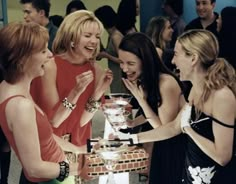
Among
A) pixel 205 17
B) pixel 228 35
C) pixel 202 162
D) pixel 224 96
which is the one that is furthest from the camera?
pixel 205 17

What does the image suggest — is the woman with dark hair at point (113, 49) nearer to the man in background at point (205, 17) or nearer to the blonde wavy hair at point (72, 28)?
the man in background at point (205, 17)

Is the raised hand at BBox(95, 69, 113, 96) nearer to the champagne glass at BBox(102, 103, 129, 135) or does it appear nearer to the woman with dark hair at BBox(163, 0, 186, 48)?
the champagne glass at BBox(102, 103, 129, 135)

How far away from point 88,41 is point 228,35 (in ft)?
5.17

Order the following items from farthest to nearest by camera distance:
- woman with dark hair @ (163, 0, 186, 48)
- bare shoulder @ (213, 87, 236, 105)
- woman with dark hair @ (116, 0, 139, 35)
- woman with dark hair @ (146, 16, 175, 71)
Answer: woman with dark hair @ (163, 0, 186, 48)
woman with dark hair @ (116, 0, 139, 35)
woman with dark hair @ (146, 16, 175, 71)
bare shoulder @ (213, 87, 236, 105)

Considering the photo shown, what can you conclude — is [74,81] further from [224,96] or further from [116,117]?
[224,96]

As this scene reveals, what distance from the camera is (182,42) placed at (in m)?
1.89

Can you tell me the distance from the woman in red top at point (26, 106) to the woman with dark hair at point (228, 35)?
2.09 metres

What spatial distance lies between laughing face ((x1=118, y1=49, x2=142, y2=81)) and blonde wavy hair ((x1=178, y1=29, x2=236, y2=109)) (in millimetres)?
293

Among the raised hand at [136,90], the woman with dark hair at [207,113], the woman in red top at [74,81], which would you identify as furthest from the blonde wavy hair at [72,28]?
the woman with dark hair at [207,113]

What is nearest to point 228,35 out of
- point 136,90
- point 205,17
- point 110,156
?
point 205,17

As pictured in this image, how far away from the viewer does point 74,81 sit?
2.11 meters

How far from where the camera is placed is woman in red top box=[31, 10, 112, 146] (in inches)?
79.5

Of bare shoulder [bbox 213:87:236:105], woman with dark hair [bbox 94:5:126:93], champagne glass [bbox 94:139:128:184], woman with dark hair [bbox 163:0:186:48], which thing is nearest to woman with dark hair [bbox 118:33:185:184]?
bare shoulder [bbox 213:87:236:105]

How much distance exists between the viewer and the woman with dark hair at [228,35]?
334 cm
